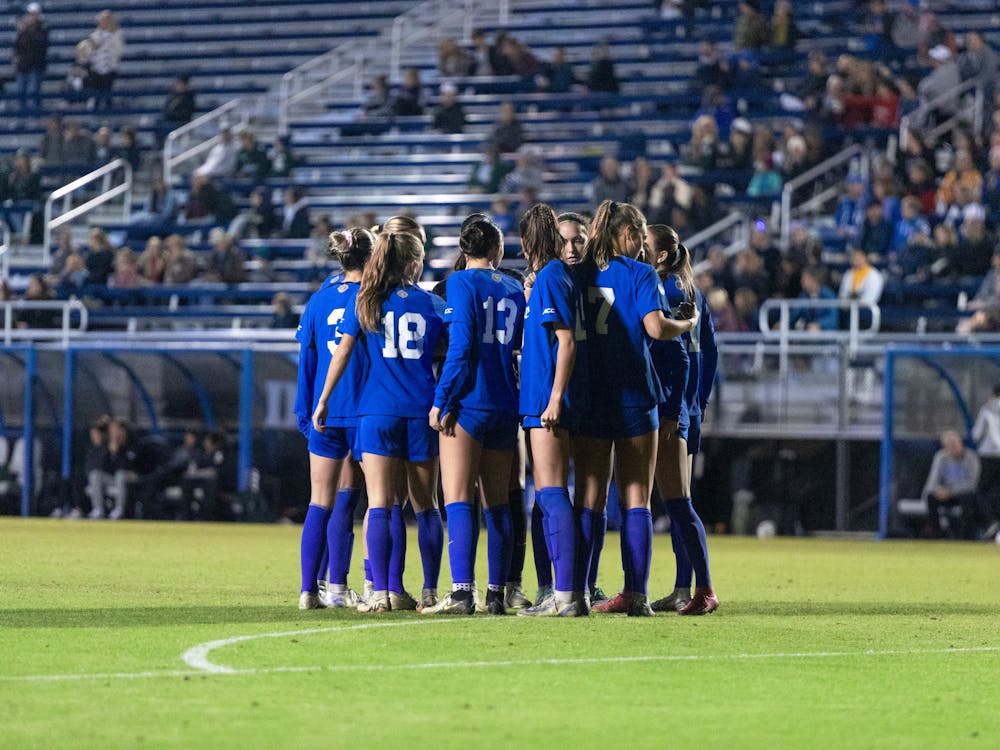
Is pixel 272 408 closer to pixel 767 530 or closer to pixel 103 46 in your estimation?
pixel 767 530

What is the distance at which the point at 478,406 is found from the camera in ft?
29.7

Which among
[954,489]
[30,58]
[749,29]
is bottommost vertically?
[954,489]

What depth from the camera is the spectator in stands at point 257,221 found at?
91.7 feet

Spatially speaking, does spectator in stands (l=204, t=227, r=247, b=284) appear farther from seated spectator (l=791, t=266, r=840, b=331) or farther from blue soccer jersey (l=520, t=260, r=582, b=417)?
blue soccer jersey (l=520, t=260, r=582, b=417)

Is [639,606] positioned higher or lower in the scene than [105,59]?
lower

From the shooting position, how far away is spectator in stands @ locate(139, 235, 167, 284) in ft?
86.0

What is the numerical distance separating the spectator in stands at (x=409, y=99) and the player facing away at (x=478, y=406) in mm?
21142

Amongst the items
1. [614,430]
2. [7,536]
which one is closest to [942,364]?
[7,536]

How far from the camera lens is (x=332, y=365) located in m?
9.32

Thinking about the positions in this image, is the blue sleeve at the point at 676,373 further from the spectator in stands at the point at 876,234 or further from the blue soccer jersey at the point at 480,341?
the spectator in stands at the point at 876,234

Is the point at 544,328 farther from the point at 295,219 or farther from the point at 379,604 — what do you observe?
the point at 295,219

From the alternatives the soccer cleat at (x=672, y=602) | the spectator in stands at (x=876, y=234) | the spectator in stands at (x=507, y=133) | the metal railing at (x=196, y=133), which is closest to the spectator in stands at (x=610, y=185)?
the spectator in stands at (x=507, y=133)

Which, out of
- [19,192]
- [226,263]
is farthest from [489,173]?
[19,192]

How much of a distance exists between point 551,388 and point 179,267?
1775cm
